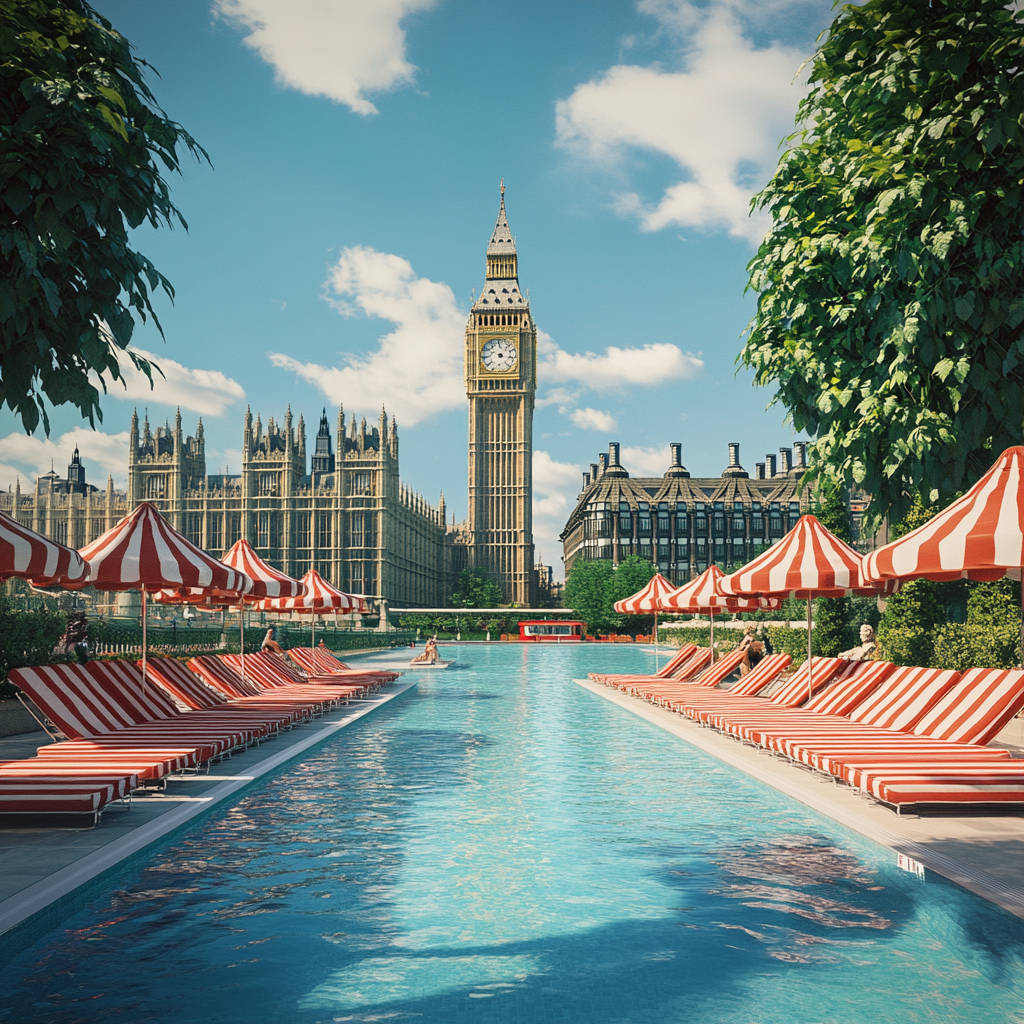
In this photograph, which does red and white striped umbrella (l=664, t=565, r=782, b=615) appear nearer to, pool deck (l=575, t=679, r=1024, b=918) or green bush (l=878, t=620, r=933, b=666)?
green bush (l=878, t=620, r=933, b=666)

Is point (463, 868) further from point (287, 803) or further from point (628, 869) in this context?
point (287, 803)

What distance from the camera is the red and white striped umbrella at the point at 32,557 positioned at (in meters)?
9.09

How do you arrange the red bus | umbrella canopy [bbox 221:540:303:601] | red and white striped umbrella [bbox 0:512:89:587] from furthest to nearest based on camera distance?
the red bus
umbrella canopy [bbox 221:540:303:601]
red and white striped umbrella [bbox 0:512:89:587]

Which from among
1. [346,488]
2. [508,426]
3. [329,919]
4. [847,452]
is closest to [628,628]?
[346,488]

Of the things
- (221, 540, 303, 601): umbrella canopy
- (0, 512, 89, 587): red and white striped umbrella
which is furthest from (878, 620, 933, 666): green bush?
(0, 512, 89, 587): red and white striped umbrella

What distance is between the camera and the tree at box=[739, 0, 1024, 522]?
1033 centimetres

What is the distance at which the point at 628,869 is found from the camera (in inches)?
300

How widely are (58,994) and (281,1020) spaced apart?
1.23 m

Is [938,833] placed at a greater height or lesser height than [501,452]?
lesser

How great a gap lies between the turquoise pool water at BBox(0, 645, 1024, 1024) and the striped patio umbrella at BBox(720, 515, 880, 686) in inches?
166

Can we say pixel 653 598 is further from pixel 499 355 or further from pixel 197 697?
pixel 499 355

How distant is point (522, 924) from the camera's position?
20.7ft

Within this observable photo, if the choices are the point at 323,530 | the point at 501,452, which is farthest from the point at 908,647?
the point at 501,452

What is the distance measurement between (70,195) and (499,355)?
119 meters
